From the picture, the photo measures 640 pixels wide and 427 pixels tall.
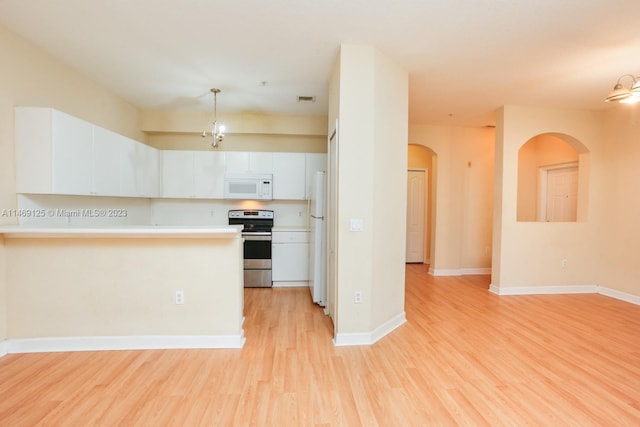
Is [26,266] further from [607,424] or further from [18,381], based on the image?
[607,424]

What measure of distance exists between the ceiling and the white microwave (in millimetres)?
1247

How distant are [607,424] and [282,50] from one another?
3.67 m

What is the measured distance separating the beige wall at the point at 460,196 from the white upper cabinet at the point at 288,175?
2192 mm

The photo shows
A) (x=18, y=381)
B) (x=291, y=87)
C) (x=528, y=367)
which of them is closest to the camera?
(x=18, y=381)

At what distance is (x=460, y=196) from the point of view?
5.64 m

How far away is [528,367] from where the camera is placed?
8.09 feet

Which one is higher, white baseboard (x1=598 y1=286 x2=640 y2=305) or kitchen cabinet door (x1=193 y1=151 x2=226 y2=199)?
kitchen cabinet door (x1=193 y1=151 x2=226 y2=199)

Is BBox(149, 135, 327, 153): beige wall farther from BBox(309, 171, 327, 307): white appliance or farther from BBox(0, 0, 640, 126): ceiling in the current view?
BBox(309, 171, 327, 307): white appliance

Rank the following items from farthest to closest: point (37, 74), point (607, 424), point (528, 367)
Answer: point (37, 74) < point (528, 367) < point (607, 424)

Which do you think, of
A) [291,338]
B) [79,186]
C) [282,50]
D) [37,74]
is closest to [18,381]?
[79,186]

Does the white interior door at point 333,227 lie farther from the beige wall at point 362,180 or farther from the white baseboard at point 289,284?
the white baseboard at point 289,284

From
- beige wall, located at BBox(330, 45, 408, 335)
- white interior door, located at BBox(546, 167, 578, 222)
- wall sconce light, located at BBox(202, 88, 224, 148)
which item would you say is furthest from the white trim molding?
wall sconce light, located at BBox(202, 88, 224, 148)

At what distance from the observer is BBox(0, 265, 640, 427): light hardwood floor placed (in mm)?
1888

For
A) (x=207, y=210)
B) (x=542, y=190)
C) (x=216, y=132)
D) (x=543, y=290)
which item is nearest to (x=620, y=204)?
(x=542, y=190)
